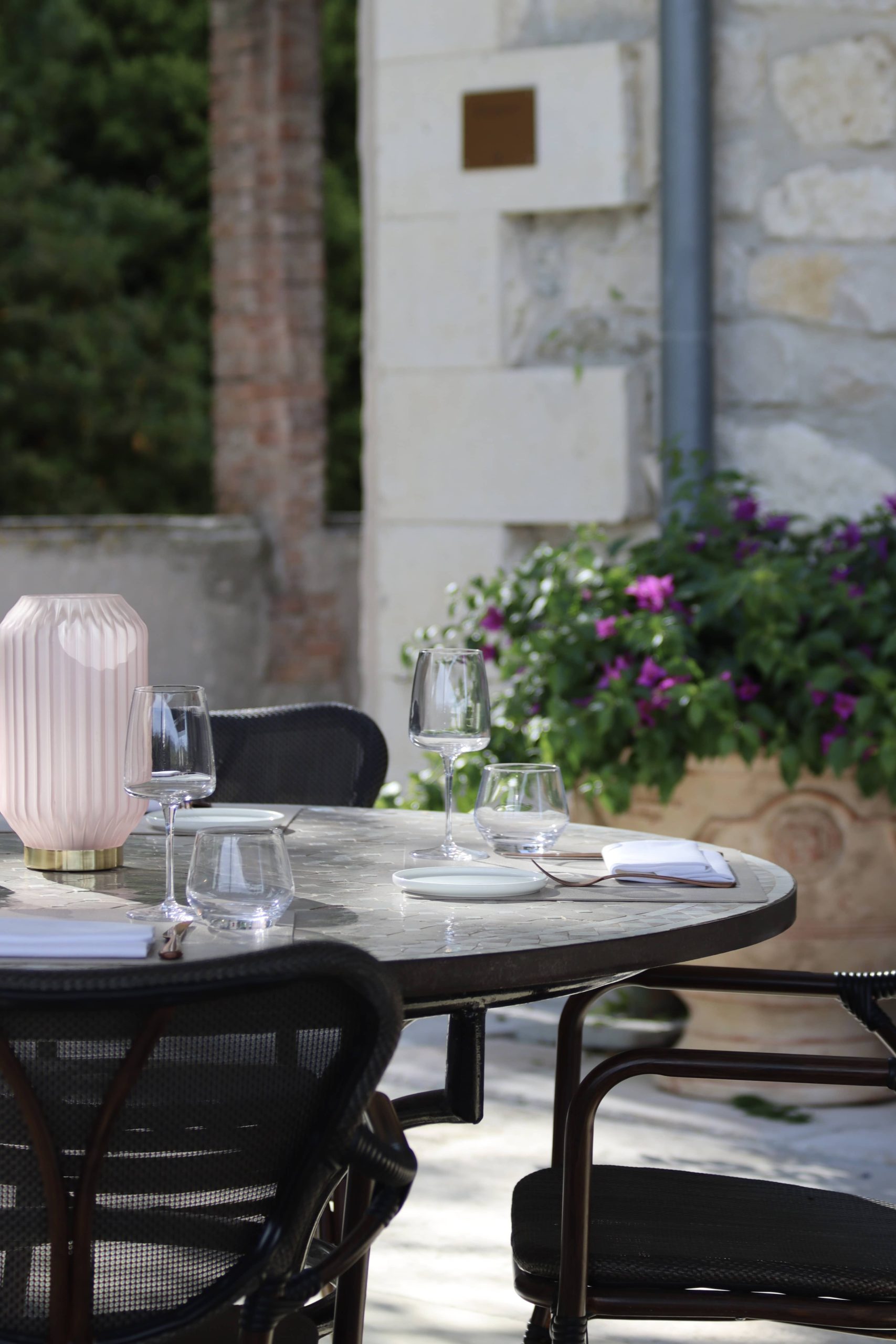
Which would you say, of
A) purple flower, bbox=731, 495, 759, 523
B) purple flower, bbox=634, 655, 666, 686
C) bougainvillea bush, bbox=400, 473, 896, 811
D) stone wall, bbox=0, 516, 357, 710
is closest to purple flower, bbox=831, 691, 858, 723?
bougainvillea bush, bbox=400, 473, 896, 811

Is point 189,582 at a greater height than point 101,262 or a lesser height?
lesser

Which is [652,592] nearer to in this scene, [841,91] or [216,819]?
[841,91]

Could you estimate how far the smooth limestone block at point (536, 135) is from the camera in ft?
13.2

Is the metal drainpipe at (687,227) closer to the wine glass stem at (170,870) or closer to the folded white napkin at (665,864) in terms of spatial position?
the folded white napkin at (665,864)

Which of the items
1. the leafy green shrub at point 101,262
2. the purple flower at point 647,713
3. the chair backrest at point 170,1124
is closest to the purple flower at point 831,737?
the purple flower at point 647,713

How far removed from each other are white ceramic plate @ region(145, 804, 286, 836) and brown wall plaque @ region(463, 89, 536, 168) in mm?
2323

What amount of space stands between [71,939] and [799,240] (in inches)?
115

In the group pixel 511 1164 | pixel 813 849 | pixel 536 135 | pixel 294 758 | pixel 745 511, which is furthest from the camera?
pixel 536 135

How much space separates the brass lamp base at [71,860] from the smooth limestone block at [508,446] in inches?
92.2

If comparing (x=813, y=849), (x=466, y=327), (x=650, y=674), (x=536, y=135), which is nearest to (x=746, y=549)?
(x=650, y=674)

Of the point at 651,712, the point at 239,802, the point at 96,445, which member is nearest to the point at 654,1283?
the point at 239,802

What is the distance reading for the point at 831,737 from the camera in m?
3.26

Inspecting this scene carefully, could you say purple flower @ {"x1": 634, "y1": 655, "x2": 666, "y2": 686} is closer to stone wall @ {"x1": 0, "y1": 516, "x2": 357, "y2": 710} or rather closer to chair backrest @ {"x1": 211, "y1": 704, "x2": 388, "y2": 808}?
chair backrest @ {"x1": 211, "y1": 704, "x2": 388, "y2": 808}

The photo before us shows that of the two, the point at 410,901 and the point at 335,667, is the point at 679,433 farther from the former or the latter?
the point at 335,667
